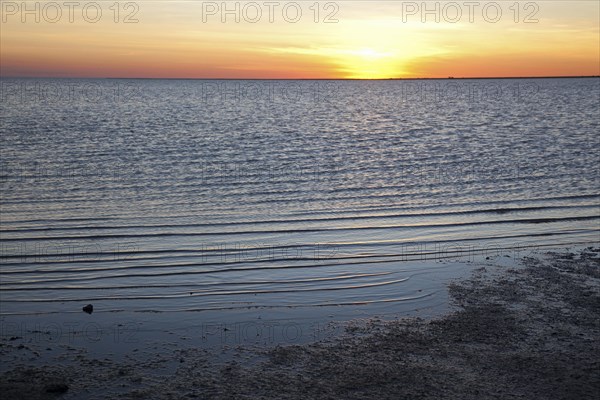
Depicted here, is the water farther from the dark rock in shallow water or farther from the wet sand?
the dark rock in shallow water

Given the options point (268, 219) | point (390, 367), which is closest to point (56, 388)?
point (390, 367)

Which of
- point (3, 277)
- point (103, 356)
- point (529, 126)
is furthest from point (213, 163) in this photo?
point (529, 126)

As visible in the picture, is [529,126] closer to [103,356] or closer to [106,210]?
[106,210]

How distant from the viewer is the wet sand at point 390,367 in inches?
335

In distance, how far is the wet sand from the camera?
8500 millimetres

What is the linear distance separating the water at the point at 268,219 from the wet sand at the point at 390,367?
1681 millimetres

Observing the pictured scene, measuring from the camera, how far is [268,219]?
19.8m

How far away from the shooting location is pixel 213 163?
3238 centimetres

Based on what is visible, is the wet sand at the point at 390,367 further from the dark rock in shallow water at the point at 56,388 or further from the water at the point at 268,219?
the water at the point at 268,219

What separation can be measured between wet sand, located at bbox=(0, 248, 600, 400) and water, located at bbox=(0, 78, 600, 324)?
1681 mm

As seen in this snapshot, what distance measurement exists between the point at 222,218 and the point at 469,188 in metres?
10.6

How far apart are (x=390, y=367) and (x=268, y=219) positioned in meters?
10.9

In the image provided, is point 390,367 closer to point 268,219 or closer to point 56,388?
point 56,388

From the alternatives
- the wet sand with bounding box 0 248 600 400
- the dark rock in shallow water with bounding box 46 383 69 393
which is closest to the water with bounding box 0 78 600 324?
the wet sand with bounding box 0 248 600 400
